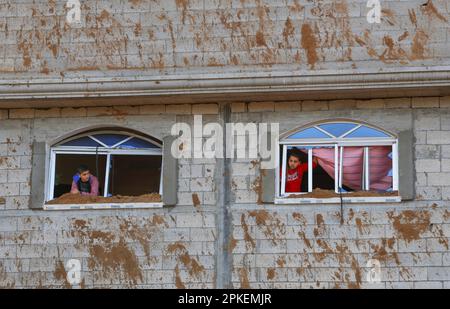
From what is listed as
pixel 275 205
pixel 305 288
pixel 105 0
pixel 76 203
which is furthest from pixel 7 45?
pixel 305 288

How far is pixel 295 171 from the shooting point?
14.5m

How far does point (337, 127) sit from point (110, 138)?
318 centimetres

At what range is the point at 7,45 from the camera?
1498cm

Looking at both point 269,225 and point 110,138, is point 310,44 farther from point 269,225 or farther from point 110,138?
point 110,138

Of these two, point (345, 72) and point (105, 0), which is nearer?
point (345, 72)

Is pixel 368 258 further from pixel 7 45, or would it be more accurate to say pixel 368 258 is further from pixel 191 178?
pixel 7 45

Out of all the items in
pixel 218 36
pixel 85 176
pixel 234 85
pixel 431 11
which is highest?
pixel 431 11

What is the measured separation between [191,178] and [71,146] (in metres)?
1.83

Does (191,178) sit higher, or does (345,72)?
(345,72)

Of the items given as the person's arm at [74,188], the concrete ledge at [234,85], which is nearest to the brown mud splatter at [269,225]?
the concrete ledge at [234,85]

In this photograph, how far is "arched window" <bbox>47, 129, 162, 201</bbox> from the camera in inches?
583

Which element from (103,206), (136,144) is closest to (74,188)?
(103,206)

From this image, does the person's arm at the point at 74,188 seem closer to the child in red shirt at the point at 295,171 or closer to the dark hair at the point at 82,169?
the dark hair at the point at 82,169

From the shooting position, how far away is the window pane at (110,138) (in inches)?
588
